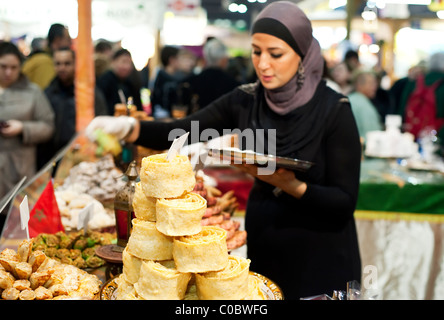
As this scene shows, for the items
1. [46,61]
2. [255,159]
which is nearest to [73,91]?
[46,61]

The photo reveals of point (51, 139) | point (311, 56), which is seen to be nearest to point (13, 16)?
point (51, 139)

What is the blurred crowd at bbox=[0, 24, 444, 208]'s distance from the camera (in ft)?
15.3

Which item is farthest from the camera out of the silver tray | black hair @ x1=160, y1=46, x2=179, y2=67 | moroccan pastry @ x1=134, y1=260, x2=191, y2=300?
black hair @ x1=160, y1=46, x2=179, y2=67

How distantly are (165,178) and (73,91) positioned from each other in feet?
13.2

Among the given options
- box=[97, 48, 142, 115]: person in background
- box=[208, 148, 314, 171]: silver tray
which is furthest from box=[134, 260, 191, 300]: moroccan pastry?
box=[97, 48, 142, 115]: person in background

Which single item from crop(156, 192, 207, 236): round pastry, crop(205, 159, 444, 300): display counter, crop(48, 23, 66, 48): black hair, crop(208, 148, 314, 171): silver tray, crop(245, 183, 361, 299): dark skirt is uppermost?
crop(48, 23, 66, 48): black hair

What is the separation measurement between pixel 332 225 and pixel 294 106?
0.56 m

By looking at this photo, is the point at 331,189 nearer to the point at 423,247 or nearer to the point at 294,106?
the point at 294,106

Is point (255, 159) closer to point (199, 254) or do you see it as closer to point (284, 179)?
point (284, 179)

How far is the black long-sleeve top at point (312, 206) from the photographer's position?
2.10 metres

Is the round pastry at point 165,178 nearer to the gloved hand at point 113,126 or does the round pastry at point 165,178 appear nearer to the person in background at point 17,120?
the gloved hand at point 113,126

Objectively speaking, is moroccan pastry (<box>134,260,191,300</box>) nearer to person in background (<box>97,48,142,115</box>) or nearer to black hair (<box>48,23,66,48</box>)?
person in background (<box>97,48,142,115</box>)
